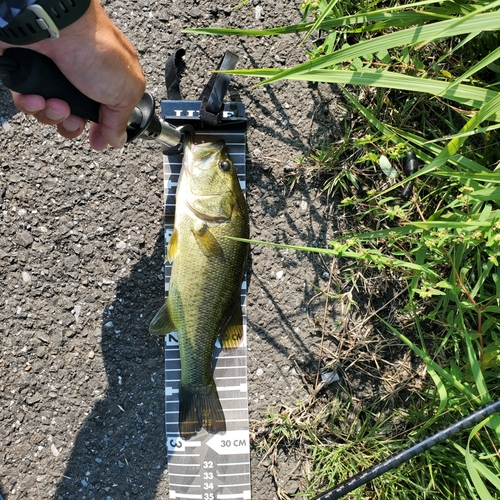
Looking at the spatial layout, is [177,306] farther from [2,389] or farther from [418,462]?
[418,462]

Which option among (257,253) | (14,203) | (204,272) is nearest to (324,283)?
(257,253)

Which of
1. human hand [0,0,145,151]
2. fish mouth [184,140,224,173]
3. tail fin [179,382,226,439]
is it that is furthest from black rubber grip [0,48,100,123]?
tail fin [179,382,226,439]

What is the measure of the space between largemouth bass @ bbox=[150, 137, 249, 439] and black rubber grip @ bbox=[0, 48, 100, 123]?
715 mm

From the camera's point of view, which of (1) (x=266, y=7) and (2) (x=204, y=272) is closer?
(2) (x=204, y=272)

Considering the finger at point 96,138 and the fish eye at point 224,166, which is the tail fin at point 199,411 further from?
the finger at point 96,138

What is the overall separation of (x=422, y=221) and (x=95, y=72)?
164cm

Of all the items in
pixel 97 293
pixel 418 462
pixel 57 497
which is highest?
pixel 97 293

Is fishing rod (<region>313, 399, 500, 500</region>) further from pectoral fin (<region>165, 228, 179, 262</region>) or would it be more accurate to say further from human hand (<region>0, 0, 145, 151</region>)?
human hand (<region>0, 0, 145, 151</region>)

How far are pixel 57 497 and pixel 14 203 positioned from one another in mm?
1731

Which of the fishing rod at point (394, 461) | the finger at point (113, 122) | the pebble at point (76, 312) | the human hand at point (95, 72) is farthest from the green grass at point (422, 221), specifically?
the pebble at point (76, 312)

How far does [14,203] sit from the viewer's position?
98.8 inches

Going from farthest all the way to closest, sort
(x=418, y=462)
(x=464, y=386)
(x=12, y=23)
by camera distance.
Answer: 1. (x=418, y=462)
2. (x=464, y=386)
3. (x=12, y=23)

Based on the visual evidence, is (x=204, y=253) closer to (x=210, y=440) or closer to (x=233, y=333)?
(x=233, y=333)

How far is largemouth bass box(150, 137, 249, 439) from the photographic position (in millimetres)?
2182
